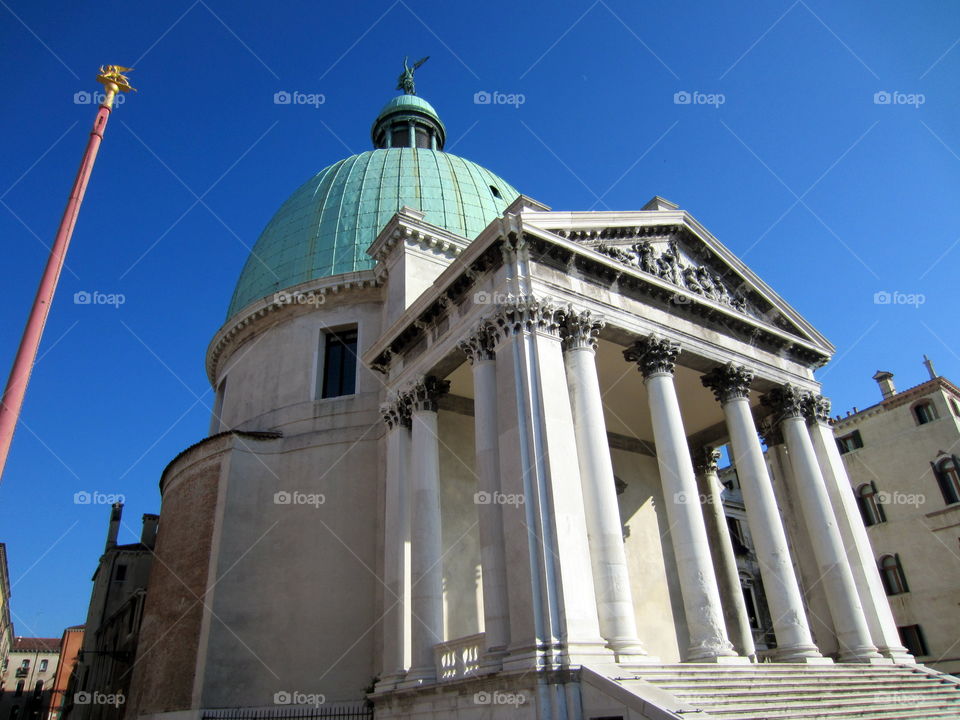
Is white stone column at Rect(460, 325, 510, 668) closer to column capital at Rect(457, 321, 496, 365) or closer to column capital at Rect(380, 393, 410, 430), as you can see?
column capital at Rect(457, 321, 496, 365)

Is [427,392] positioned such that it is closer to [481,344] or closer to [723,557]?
[481,344]

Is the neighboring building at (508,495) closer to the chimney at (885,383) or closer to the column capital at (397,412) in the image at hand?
the column capital at (397,412)

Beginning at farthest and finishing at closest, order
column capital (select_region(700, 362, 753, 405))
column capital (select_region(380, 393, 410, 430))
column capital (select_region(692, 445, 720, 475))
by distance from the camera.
Answer: column capital (select_region(692, 445, 720, 475)) → column capital (select_region(380, 393, 410, 430)) → column capital (select_region(700, 362, 753, 405))

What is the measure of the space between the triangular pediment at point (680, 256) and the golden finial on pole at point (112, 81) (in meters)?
7.10

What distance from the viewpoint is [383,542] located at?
658 inches

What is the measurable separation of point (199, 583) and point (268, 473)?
3185mm

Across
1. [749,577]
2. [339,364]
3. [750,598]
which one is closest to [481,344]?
[339,364]

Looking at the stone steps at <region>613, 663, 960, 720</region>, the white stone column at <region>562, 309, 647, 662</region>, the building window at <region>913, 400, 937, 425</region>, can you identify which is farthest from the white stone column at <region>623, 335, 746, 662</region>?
the building window at <region>913, 400, 937, 425</region>

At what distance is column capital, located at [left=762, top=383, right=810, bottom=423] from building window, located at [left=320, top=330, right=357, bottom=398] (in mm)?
11308

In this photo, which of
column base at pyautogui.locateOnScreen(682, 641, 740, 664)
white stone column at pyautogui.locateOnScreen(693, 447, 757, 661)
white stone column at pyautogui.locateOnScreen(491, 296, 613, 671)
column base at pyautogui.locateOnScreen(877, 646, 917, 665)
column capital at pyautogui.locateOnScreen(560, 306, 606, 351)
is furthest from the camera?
white stone column at pyautogui.locateOnScreen(693, 447, 757, 661)

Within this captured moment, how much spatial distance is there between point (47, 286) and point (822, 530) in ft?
50.6

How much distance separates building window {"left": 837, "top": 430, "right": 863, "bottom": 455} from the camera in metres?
31.1

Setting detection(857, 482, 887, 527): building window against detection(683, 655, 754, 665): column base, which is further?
detection(857, 482, 887, 527): building window

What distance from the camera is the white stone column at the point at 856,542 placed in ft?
48.0
